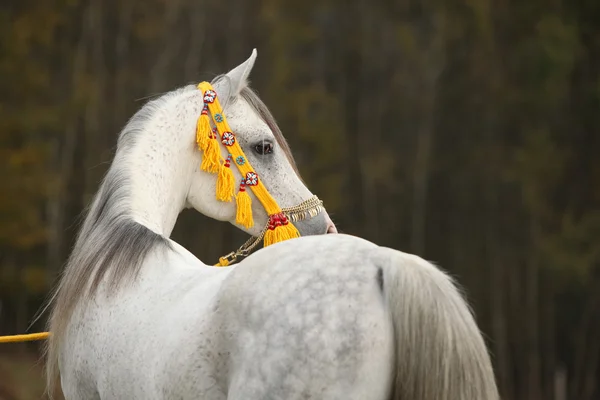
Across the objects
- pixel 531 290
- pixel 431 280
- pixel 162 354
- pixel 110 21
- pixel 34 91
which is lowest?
pixel 531 290

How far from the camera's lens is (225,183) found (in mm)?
3543

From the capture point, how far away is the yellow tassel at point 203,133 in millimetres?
3529

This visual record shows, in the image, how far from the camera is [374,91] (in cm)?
1764

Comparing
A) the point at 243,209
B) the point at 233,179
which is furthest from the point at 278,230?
the point at 233,179

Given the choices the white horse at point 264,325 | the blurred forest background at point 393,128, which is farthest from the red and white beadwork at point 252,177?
the blurred forest background at point 393,128

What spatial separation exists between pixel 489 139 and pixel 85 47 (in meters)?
7.22

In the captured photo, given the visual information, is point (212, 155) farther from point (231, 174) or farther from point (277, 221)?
point (277, 221)

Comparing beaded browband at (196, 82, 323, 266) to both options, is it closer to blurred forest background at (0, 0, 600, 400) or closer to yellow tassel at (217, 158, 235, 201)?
yellow tassel at (217, 158, 235, 201)

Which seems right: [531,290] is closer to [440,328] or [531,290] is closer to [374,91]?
[374,91]

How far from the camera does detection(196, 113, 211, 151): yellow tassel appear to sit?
3.53 metres

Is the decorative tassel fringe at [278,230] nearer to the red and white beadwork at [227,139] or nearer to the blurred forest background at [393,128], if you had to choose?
the red and white beadwork at [227,139]

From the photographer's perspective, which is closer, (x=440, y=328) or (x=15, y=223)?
(x=440, y=328)

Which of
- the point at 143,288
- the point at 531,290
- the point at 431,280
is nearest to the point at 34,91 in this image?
the point at 531,290

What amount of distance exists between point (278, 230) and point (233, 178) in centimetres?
27
